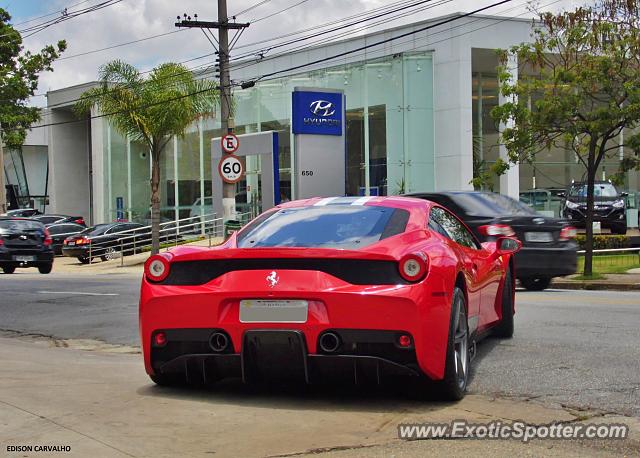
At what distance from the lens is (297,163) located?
2550 cm

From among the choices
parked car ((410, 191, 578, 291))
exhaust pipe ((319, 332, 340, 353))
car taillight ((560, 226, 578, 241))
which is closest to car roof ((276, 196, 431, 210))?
exhaust pipe ((319, 332, 340, 353))

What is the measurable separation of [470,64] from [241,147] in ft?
32.7

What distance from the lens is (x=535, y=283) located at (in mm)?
16703

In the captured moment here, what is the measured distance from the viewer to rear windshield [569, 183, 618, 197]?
32188 millimetres

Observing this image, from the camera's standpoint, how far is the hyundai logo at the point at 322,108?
85.1ft

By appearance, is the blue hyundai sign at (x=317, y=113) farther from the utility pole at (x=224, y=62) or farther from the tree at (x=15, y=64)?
the tree at (x=15, y=64)

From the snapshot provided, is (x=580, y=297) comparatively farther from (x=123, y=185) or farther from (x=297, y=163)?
(x=123, y=185)

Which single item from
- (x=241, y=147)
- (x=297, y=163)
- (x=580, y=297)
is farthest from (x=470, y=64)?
(x=580, y=297)

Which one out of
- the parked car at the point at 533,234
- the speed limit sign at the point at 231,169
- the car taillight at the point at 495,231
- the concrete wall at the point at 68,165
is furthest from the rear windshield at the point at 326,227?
the concrete wall at the point at 68,165

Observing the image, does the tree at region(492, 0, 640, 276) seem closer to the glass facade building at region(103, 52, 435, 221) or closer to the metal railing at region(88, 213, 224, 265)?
the glass facade building at region(103, 52, 435, 221)

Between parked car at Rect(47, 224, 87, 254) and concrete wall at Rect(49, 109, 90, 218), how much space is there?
18.2 meters

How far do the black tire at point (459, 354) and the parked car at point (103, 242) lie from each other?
29.7m

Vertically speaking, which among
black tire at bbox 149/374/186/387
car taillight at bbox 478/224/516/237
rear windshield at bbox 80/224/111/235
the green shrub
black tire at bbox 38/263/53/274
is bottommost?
black tire at bbox 38/263/53/274

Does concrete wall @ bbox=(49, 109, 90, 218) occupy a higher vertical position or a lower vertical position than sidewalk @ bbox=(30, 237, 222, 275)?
higher
